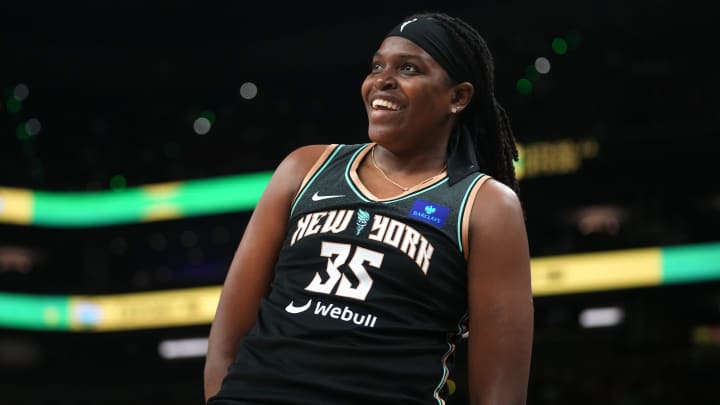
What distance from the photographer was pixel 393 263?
2107mm

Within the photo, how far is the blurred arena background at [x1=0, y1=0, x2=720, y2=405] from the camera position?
517 inches

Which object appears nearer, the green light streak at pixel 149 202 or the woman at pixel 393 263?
the woman at pixel 393 263

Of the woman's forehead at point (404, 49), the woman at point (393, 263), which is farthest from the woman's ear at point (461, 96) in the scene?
the woman's forehead at point (404, 49)

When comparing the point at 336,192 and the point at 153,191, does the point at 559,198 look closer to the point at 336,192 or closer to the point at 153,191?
the point at 153,191

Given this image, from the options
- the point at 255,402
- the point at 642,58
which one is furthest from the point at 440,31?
the point at 642,58

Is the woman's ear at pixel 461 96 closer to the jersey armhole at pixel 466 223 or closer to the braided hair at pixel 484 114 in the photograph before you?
the braided hair at pixel 484 114

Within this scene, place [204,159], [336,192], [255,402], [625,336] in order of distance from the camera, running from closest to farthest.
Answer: [255,402] → [336,192] → [625,336] → [204,159]

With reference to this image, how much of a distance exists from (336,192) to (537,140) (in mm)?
12951

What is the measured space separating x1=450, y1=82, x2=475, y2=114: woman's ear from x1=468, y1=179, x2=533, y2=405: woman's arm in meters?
0.30

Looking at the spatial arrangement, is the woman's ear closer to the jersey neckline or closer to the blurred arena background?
the jersey neckline

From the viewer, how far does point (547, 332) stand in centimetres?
1350

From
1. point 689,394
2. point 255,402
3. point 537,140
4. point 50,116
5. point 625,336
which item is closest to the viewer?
point 255,402

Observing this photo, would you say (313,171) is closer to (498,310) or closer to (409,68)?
(409,68)

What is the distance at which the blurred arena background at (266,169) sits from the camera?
517 inches
